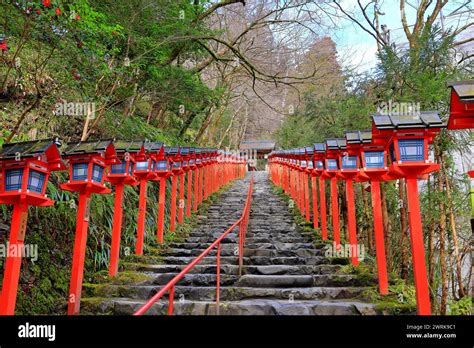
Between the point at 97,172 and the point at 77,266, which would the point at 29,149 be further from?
the point at 77,266

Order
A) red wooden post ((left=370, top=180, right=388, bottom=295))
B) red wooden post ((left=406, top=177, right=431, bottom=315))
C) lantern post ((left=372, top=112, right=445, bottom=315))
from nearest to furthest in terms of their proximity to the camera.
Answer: red wooden post ((left=406, top=177, right=431, bottom=315)) < lantern post ((left=372, top=112, right=445, bottom=315)) < red wooden post ((left=370, top=180, right=388, bottom=295))

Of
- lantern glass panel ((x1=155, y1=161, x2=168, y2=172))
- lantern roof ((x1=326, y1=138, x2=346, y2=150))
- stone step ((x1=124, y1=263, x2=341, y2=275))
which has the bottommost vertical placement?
stone step ((x1=124, y1=263, x2=341, y2=275))

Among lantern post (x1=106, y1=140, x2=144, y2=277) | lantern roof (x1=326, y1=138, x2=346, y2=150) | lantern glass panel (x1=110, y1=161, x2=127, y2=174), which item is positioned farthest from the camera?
lantern roof (x1=326, y1=138, x2=346, y2=150)

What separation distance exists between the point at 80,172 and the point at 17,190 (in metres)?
1.22

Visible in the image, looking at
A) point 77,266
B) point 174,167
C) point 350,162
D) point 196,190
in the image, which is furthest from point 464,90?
point 196,190

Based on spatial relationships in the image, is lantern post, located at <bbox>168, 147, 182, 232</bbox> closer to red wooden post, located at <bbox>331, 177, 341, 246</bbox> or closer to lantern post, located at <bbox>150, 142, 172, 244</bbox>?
lantern post, located at <bbox>150, 142, 172, 244</bbox>

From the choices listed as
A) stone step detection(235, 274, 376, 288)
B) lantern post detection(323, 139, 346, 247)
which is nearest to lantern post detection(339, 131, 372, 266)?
lantern post detection(323, 139, 346, 247)

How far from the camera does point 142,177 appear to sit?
299 inches

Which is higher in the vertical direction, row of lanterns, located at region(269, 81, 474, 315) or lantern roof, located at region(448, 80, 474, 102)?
lantern roof, located at region(448, 80, 474, 102)

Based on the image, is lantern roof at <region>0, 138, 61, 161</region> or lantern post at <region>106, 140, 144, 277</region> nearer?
lantern roof at <region>0, 138, 61, 161</region>

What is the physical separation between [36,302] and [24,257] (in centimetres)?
68

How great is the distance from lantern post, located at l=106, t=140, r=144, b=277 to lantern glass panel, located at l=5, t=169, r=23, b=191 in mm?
2323

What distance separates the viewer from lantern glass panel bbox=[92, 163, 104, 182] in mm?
5056
